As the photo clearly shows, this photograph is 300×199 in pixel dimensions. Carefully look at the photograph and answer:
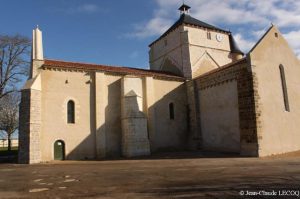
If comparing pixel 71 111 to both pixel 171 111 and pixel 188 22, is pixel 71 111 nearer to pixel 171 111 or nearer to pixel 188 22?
pixel 171 111

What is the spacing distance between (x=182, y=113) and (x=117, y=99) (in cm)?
646

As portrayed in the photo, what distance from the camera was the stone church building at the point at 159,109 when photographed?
60.8ft

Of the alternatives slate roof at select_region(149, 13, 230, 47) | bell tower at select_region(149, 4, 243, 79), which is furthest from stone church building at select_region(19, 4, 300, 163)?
slate roof at select_region(149, 13, 230, 47)

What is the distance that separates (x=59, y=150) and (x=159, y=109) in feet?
29.5

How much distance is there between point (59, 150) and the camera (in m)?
19.7

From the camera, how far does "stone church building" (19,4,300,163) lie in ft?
60.8

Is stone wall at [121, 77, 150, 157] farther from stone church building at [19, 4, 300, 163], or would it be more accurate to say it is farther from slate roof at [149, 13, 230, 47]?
slate roof at [149, 13, 230, 47]

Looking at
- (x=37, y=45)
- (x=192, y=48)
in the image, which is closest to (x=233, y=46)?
(x=192, y=48)

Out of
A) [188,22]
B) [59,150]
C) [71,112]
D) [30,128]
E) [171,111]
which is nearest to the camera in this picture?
[30,128]

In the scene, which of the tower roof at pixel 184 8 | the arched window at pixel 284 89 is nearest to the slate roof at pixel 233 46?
the tower roof at pixel 184 8

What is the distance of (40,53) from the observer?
68.5 feet

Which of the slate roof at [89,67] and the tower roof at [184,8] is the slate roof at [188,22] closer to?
the tower roof at [184,8]

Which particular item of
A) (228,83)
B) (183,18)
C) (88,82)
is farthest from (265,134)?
(183,18)

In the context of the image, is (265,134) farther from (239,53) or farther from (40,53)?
(40,53)
